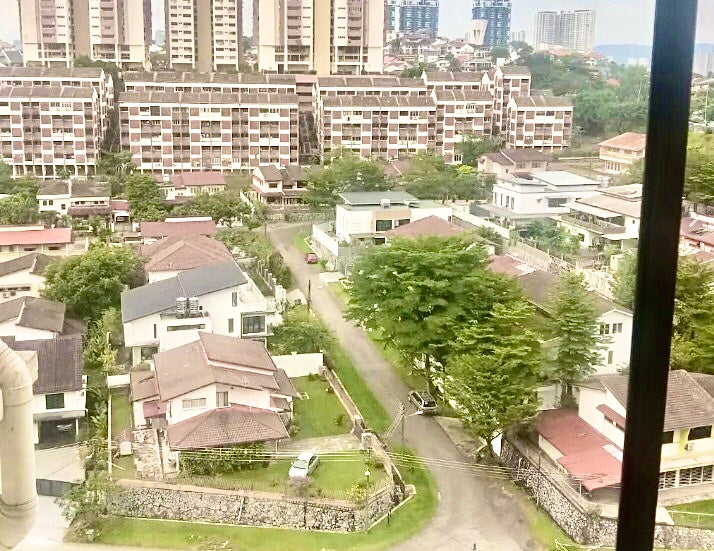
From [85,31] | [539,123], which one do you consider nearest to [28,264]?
[539,123]

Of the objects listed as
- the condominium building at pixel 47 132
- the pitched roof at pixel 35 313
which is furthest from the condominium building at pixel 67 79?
the pitched roof at pixel 35 313

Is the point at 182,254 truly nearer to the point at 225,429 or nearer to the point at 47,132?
the point at 225,429

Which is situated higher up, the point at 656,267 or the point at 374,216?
the point at 656,267

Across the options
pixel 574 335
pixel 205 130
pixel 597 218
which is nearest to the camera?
pixel 574 335

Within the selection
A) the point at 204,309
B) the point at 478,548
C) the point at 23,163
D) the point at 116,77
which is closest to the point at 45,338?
the point at 204,309

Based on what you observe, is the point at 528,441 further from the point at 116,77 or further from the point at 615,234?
the point at 116,77

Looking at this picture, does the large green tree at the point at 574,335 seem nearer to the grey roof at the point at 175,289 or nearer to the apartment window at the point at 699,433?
the apartment window at the point at 699,433

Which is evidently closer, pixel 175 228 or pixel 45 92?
pixel 175 228
